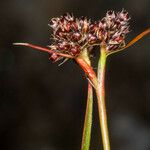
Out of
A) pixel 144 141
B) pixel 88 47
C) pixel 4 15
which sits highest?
pixel 4 15

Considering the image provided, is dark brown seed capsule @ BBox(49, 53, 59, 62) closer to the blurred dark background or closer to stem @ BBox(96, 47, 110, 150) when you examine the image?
stem @ BBox(96, 47, 110, 150)

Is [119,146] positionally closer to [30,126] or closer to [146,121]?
[146,121]

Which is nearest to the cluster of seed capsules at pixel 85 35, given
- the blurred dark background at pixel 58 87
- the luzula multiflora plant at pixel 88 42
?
the luzula multiflora plant at pixel 88 42

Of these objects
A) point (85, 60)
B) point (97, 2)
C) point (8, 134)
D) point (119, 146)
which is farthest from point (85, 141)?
point (97, 2)

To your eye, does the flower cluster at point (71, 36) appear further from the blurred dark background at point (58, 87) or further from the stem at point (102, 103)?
the blurred dark background at point (58, 87)

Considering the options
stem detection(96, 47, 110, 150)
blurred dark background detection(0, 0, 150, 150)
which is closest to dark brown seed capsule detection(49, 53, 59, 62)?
stem detection(96, 47, 110, 150)

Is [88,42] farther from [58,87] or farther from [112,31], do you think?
[58,87]
